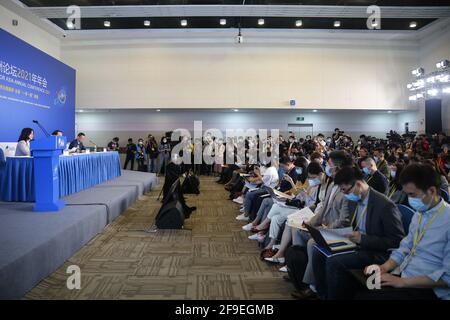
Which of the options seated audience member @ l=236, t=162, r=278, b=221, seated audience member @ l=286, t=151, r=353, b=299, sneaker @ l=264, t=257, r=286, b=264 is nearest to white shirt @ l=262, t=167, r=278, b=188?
seated audience member @ l=236, t=162, r=278, b=221

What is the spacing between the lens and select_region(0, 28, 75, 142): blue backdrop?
277 inches

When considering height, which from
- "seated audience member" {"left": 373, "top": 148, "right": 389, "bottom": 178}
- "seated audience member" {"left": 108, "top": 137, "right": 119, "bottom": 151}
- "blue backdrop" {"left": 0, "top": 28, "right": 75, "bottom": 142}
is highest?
"blue backdrop" {"left": 0, "top": 28, "right": 75, "bottom": 142}

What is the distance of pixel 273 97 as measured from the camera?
11758 millimetres

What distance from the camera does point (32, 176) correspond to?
471cm

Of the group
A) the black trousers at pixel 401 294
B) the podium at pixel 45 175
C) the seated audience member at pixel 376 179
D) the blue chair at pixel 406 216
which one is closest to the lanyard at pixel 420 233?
the black trousers at pixel 401 294

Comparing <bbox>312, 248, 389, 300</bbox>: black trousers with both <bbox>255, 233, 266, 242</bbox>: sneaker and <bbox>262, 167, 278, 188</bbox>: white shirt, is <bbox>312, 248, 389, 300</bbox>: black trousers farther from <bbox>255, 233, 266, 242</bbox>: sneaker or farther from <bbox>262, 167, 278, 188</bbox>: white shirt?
<bbox>262, 167, 278, 188</bbox>: white shirt

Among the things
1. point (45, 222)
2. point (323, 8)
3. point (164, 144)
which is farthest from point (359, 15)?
point (45, 222)

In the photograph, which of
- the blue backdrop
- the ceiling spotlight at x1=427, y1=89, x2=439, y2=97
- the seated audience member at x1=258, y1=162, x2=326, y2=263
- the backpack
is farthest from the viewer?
the ceiling spotlight at x1=427, y1=89, x2=439, y2=97

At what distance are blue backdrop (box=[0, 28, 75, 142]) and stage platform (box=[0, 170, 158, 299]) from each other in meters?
3.33

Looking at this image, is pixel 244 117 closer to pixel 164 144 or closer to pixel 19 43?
pixel 164 144

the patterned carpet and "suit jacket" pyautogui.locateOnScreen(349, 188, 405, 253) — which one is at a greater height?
"suit jacket" pyautogui.locateOnScreen(349, 188, 405, 253)

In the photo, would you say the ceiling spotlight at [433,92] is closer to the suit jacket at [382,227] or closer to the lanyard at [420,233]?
the suit jacket at [382,227]

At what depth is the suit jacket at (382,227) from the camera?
2014 mm
